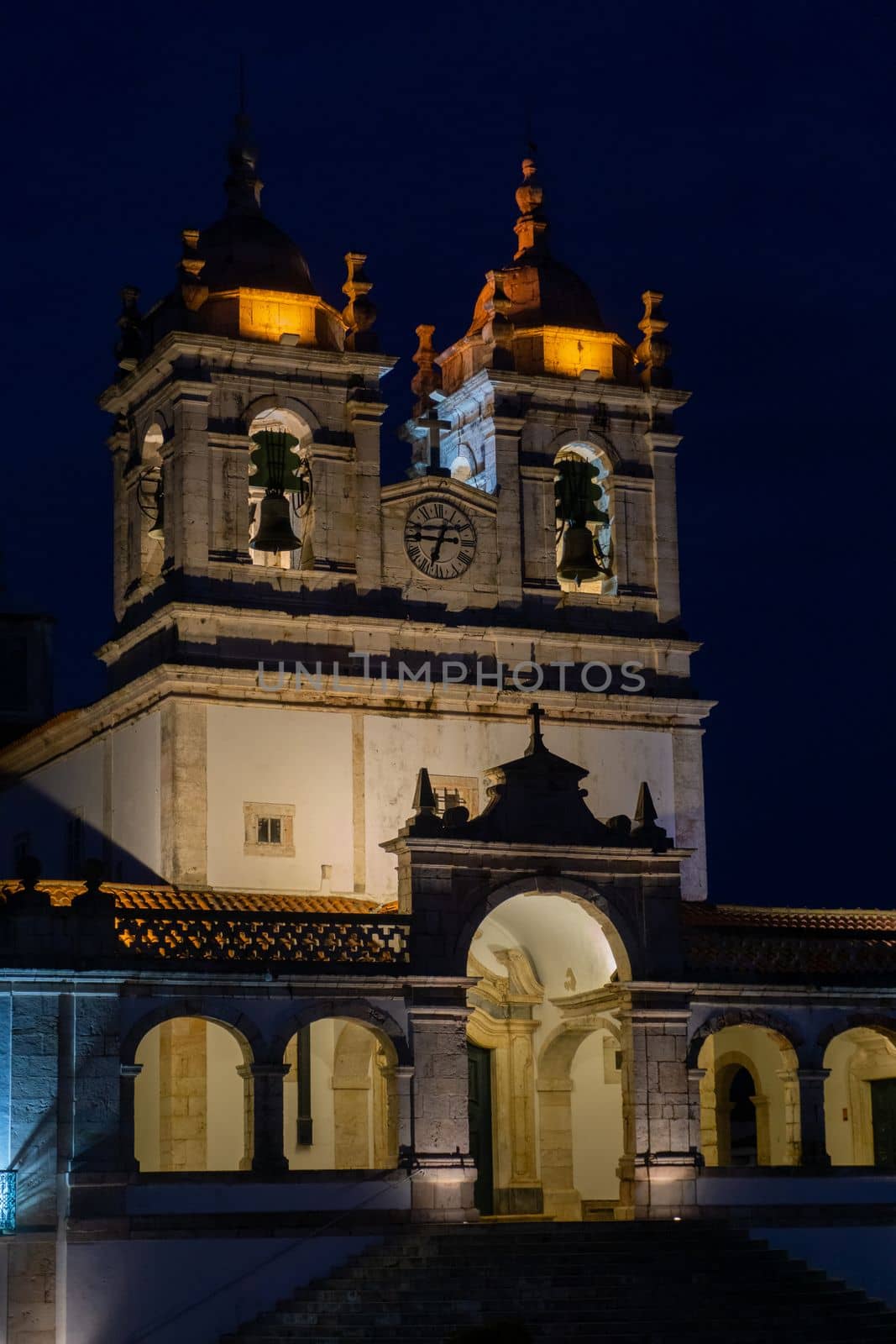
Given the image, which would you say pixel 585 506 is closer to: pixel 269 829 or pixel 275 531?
pixel 275 531

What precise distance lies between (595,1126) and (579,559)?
8.66 meters

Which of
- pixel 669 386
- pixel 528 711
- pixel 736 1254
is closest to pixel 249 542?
pixel 528 711

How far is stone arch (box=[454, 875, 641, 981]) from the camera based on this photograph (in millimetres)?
33531

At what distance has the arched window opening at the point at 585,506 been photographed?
40.2 metres

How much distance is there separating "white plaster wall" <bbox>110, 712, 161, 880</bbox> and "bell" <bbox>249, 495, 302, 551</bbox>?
2.95m

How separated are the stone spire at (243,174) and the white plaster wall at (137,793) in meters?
8.52

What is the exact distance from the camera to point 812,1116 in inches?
1378

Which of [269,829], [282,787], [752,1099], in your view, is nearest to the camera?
[269,829]

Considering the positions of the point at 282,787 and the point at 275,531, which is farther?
the point at 275,531

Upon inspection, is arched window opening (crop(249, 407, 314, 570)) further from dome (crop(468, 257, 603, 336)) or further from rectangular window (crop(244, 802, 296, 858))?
dome (crop(468, 257, 603, 336))

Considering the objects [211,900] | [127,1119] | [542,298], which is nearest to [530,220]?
[542,298]

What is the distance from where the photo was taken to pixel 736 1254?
106 feet

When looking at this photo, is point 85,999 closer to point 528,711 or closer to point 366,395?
point 528,711

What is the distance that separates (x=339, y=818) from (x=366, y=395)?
651 centimetres
